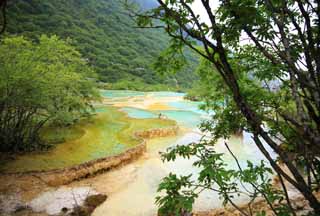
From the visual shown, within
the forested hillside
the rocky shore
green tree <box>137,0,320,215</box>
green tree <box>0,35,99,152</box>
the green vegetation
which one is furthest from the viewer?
the forested hillside

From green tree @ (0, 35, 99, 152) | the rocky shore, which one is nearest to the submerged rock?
the rocky shore

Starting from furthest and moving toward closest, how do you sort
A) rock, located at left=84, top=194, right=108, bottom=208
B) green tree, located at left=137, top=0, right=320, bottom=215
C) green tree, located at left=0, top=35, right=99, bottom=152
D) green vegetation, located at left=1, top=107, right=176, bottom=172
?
green vegetation, located at left=1, top=107, right=176, bottom=172 < green tree, located at left=0, top=35, right=99, bottom=152 < rock, located at left=84, top=194, right=108, bottom=208 < green tree, located at left=137, top=0, right=320, bottom=215

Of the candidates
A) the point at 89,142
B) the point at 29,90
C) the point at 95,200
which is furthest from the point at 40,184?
the point at 89,142

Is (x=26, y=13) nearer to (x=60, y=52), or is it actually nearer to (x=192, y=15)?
(x=60, y=52)

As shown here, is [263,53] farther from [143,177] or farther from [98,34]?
[98,34]

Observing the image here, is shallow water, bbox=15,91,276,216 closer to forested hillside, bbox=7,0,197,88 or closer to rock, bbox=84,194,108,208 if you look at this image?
rock, bbox=84,194,108,208

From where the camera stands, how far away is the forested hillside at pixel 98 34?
38812 mm

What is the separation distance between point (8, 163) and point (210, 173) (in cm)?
802

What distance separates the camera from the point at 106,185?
7859 millimetres

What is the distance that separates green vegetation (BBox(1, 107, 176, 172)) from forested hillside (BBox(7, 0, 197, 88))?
1953 cm

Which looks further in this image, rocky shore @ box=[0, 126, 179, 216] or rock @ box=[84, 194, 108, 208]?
rock @ box=[84, 194, 108, 208]

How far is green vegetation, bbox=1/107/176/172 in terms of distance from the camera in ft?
26.7

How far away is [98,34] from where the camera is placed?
50531mm

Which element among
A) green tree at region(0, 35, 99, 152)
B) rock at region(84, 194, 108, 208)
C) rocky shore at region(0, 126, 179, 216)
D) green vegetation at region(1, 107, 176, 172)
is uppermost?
green tree at region(0, 35, 99, 152)
